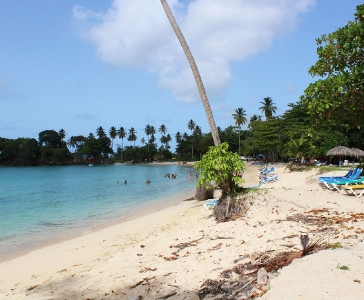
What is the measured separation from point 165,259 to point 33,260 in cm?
437

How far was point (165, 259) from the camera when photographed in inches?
262

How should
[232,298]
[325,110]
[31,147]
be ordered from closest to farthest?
[232,298] < [325,110] < [31,147]

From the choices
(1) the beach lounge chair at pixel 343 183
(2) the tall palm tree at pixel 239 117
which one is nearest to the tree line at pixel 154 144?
(2) the tall palm tree at pixel 239 117

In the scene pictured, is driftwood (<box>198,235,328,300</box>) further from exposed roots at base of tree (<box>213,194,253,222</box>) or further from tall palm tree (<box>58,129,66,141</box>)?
tall palm tree (<box>58,129,66,141</box>)

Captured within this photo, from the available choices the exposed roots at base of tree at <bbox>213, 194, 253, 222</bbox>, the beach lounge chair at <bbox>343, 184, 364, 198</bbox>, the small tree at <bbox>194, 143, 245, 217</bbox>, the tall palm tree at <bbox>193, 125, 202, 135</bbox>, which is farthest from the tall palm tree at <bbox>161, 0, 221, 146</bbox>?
the tall palm tree at <bbox>193, 125, 202, 135</bbox>

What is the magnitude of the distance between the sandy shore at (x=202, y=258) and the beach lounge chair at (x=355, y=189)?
2.16ft

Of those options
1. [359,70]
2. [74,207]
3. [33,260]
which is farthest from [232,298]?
[74,207]

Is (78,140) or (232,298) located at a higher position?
(78,140)

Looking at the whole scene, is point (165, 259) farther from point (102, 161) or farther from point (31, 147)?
point (102, 161)

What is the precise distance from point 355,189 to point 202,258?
783 cm

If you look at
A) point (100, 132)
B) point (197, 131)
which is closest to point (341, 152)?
point (197, 131)

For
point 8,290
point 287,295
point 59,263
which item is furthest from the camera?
point 59,263

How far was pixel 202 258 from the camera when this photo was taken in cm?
614

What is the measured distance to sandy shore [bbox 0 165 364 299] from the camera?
3.94 metres
